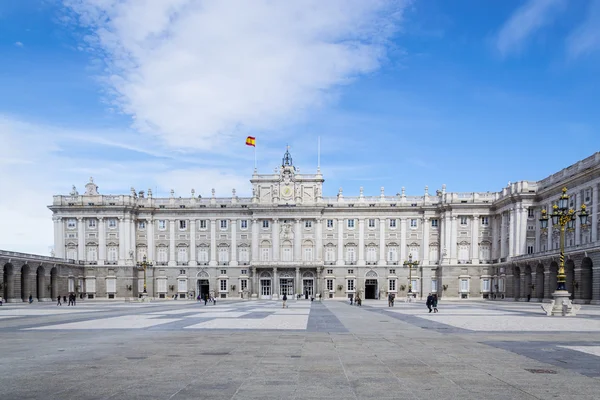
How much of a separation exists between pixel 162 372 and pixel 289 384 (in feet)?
10.1

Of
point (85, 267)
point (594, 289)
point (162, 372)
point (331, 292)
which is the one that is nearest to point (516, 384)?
point (162, 372)

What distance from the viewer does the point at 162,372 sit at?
1152 cm

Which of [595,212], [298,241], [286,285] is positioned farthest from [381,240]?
[595,212]

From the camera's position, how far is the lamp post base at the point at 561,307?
33094 mm

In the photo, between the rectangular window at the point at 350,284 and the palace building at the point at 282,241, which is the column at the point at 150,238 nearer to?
the palace building at the point at 282,241

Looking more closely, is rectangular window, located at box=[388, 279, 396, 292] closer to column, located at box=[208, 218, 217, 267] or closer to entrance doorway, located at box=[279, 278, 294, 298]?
entrance doorway, located at box=[279, 278, 294, 298]

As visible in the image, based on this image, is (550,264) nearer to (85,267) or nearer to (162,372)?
(162,372)

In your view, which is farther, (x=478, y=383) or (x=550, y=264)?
(x=550, y=264)

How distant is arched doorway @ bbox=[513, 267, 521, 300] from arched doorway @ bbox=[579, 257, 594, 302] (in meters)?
18.0

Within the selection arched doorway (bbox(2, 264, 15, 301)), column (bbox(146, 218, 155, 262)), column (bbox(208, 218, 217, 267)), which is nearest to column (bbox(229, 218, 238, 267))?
column (bbox(208, 218, 217, 267))

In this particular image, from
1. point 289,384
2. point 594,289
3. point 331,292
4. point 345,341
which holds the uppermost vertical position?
point 289,384

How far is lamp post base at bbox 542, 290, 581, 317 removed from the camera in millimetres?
33094

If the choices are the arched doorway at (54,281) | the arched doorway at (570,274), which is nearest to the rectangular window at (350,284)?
the arched doorway at (570,274)

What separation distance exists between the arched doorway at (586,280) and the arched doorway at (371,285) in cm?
3815
